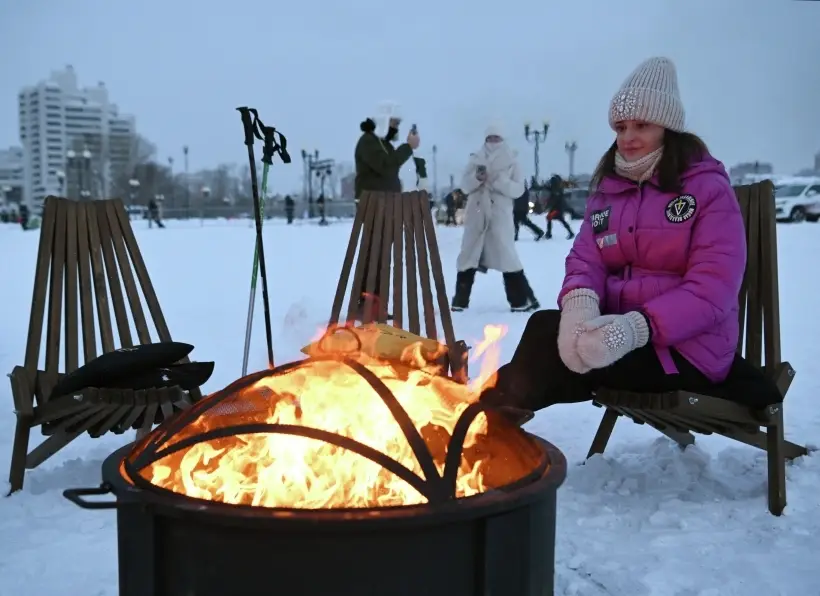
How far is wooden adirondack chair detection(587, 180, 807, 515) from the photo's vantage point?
288 cm

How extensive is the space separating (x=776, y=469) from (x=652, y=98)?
1.44m

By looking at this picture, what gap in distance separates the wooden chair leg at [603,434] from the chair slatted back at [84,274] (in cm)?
205

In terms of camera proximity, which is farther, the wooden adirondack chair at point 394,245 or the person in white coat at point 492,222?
the person in white coat at point 492,222

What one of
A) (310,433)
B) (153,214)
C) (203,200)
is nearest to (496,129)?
(310,433)

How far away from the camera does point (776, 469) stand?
3049mm

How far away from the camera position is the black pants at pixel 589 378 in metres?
2.97

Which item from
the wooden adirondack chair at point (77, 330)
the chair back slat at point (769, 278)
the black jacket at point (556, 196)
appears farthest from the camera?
the black jacket at point (556, 196)

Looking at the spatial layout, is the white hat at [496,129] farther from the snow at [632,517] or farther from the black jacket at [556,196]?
the black jacket at [556,196]

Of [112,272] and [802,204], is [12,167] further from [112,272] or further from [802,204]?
[112,272]

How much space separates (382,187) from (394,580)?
6432 millimetres

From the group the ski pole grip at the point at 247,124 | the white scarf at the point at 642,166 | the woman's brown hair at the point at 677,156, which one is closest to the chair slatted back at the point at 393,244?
the ski pole grip at the point at 247,124

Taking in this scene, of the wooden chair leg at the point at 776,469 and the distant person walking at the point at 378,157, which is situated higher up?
the distant person walking at the point at 378,157

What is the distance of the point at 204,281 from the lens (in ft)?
36.0

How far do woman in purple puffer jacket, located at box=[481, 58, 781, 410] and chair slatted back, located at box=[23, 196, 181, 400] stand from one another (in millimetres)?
1924
